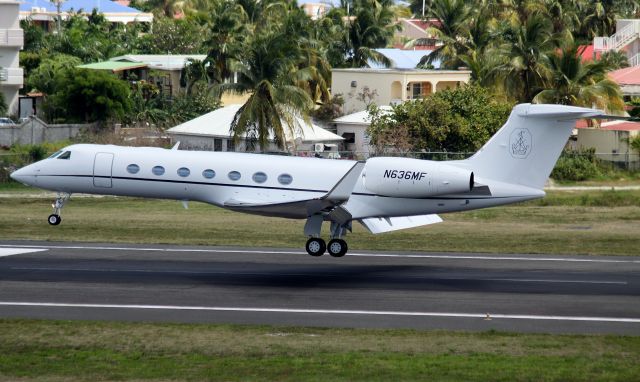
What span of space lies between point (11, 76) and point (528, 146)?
57.8 meters

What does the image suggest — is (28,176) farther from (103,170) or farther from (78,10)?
(78,10)

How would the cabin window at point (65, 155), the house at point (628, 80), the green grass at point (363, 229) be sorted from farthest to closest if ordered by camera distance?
the house at point (628, 80) < the green grass at point (363, 229) < the cabin window at point (65, 155)

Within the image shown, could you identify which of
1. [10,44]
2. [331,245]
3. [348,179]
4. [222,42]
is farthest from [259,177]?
[10,44]

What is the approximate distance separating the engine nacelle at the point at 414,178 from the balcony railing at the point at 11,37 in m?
55.1

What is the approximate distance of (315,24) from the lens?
93.3 metres

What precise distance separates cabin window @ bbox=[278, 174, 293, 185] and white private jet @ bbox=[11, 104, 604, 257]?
28mm

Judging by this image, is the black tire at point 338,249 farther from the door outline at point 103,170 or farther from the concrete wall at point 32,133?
the concrete wall at point 32,133

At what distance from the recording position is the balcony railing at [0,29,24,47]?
78.9m

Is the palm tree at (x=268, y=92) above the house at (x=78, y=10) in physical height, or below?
below

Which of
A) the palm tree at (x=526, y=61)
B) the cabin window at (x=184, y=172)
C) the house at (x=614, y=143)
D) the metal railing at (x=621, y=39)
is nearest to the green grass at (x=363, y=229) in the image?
the cabin window at (x=184, y=172)

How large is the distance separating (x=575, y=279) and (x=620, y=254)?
5.56 metres

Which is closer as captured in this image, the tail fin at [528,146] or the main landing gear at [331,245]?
the tail fin at [528,146]

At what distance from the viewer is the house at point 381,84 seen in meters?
75.0

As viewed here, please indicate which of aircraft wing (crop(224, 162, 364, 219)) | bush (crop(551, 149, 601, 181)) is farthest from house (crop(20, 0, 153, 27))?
aircraft wing (crop(224, 162, 364, 219))
